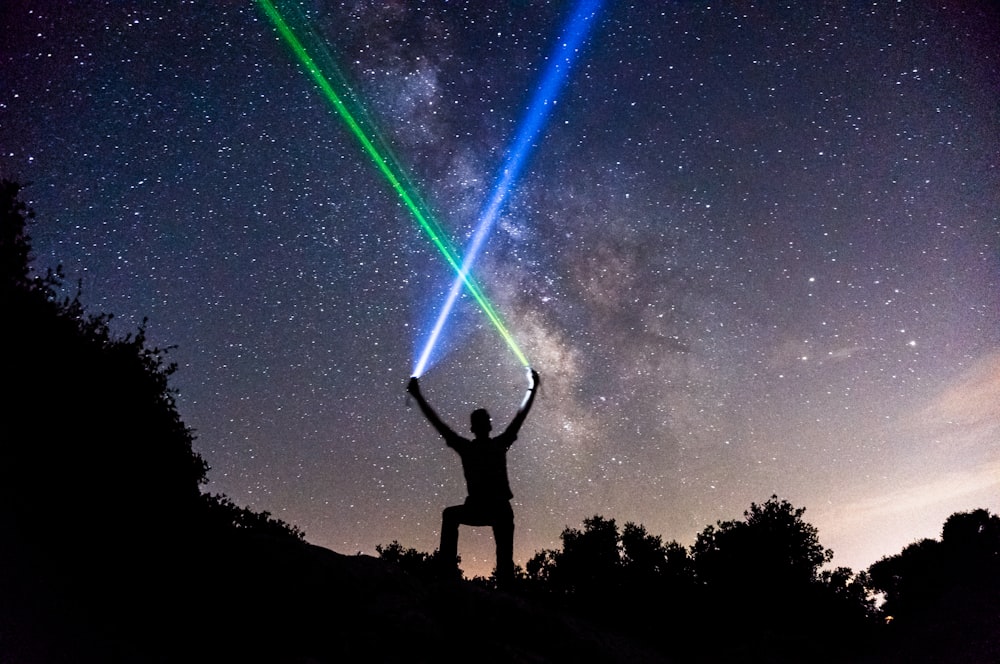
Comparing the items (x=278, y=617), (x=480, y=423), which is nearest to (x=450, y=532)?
(x=480, y=423)

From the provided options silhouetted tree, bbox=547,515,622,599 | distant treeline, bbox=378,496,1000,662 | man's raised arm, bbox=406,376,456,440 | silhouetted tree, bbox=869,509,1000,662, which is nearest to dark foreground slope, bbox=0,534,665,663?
man's raised arm, bbox=406,376,456,440

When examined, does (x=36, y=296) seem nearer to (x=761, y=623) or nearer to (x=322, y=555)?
(x=322, y=555)

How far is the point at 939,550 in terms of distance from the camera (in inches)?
1702

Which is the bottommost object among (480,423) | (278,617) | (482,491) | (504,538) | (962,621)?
(278,617)

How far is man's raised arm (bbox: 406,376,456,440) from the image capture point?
7.98m

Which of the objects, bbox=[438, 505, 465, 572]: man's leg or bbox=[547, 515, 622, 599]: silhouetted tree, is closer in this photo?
bbox=[438, 505, 465, 572]: man's leg

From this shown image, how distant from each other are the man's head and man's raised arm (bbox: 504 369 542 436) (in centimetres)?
27

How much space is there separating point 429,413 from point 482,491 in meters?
1.30

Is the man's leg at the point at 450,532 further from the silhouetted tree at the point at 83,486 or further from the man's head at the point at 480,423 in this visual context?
the silhouetted tree at the point at 83,486

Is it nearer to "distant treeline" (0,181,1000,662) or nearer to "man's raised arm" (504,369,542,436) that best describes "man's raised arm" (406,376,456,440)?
"man's raised arm" (504,369,542,436)

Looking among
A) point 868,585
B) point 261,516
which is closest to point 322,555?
point 261,516

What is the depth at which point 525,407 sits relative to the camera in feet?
27.4

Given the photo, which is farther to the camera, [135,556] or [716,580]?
[716,580]

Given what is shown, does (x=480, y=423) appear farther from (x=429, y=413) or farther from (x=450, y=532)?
(x=450, y=532)
